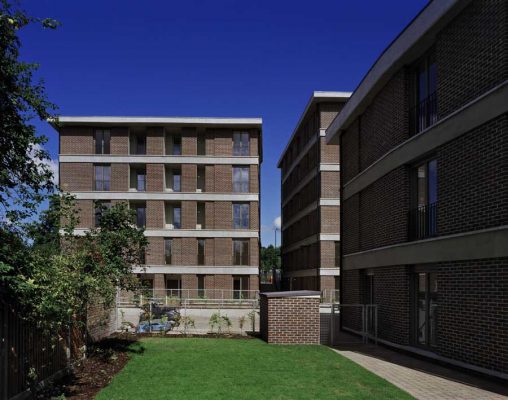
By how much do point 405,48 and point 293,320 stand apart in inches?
373

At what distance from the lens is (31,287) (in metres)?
7.66

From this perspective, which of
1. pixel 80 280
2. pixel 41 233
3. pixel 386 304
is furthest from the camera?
pixel 386 304

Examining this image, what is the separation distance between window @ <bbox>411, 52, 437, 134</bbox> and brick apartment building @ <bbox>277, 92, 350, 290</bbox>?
23481mm

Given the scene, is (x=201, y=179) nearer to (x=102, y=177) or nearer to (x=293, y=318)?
(x=102, y=177)

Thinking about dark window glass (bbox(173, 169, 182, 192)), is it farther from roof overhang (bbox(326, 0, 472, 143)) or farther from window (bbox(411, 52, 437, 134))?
window (bbox(411, 52, 437, 134))

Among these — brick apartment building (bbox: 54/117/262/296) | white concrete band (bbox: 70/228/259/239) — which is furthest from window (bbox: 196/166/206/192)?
white concrete band (bbox: 70/228/259/239)

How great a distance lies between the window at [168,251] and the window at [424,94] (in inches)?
1161

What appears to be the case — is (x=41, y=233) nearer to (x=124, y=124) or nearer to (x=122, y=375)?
(x=122, y=375)

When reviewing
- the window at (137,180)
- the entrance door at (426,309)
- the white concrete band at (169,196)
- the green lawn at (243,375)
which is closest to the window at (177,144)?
the window at (137,180)

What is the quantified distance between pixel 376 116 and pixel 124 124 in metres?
28.4

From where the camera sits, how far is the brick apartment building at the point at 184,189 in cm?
4194

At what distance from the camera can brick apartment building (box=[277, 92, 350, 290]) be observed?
133ft

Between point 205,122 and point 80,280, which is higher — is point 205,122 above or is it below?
above

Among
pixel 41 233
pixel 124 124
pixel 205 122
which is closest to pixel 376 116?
pixel 41 233
